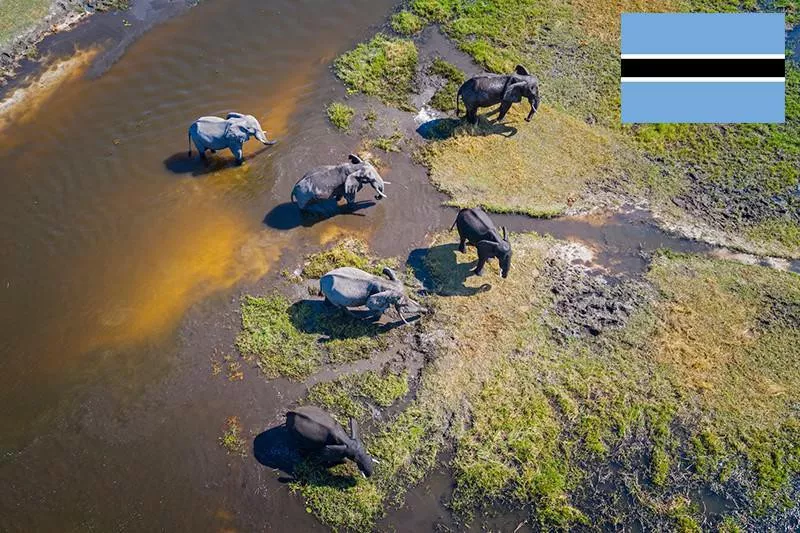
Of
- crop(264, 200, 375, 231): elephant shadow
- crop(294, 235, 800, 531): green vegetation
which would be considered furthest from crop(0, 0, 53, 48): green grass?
crop(294, 235, 800, 531): green vegetation

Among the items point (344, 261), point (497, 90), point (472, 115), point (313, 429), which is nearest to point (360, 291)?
point (344, 261)

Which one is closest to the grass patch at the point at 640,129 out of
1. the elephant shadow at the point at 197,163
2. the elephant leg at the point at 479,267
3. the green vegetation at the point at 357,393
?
the elephant leg at the point at 479,267

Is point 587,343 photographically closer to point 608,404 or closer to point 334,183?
point 608,404

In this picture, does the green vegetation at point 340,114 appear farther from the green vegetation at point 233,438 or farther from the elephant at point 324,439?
the elephant at point 324,439

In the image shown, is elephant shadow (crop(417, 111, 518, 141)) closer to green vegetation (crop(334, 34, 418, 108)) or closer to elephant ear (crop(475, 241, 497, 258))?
green vegetation (crop(334, 34, 418, 108))

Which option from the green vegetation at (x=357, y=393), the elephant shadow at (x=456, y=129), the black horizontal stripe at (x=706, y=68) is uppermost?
the black horizontal stripe at (x=706, y=68)
